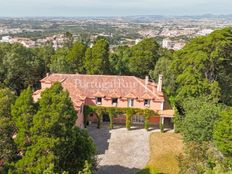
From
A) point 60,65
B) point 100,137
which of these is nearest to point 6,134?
point 100,137

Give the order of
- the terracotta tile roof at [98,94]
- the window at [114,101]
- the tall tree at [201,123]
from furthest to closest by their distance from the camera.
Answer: the window at [114,101], the terracotta tile roof at [98,94], the tall tree at [201,123]

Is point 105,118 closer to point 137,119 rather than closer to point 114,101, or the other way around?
point 114,101

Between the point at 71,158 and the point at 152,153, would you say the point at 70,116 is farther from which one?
the point at 152,153

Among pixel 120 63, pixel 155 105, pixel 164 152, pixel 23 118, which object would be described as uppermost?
pixel 23 118

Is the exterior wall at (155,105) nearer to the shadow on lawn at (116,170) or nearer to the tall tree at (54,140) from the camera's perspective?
the shadow on lawn at (116,170)

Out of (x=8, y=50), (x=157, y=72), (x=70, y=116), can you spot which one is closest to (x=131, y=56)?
(x=157, y=72)

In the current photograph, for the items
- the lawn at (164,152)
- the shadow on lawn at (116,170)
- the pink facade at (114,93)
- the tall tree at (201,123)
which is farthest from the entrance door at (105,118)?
the tall tree at (201,123)
